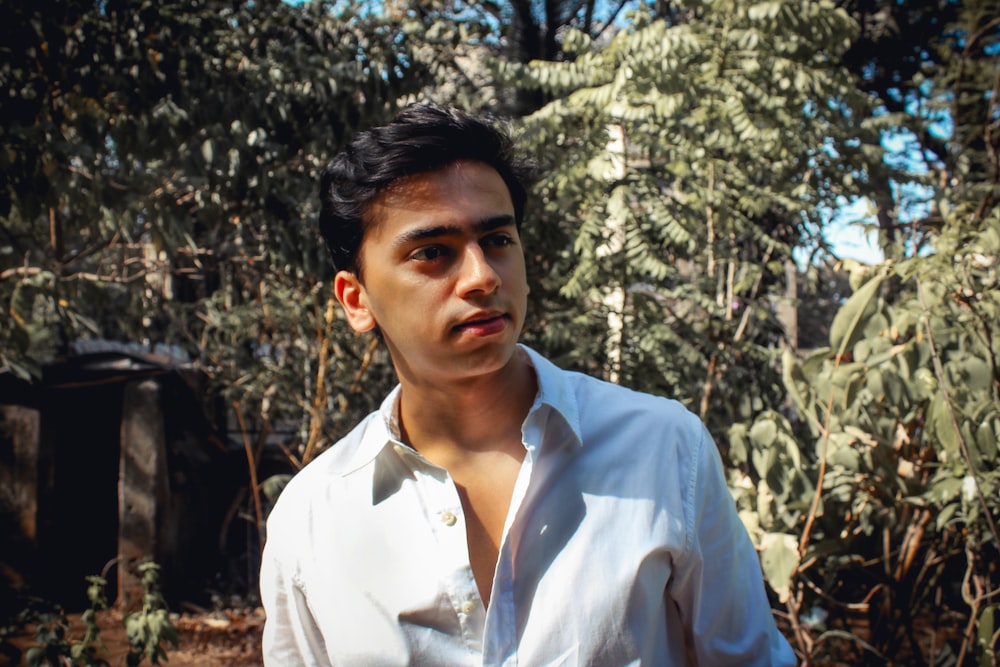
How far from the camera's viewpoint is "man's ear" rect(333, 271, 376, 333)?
5.48 feet

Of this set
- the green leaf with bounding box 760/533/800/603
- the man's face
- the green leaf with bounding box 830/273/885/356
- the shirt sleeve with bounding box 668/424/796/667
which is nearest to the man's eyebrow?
the man's face

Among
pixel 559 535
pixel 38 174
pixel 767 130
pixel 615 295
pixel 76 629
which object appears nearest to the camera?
pixel 559 535

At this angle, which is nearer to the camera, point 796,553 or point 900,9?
point 796,553

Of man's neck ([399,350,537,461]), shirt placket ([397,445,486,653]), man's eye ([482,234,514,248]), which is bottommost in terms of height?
shirt placket ([397,445,486,653])

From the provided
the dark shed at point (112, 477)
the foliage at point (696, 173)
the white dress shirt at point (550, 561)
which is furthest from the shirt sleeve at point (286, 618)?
the dark shed at point (112, 477)

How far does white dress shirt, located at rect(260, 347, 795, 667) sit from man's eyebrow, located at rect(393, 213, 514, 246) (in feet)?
1.03

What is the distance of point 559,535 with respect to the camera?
54.1 inches

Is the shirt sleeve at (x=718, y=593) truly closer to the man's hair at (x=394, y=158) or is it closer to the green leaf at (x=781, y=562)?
the man's hair at (x=394, y=158)

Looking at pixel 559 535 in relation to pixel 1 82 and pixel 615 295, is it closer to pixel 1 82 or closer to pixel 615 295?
pixel 615 295

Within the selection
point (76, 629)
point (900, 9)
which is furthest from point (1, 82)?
point (900, 9)

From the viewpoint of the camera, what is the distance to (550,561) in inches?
53.5

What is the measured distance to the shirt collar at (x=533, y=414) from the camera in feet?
4.83

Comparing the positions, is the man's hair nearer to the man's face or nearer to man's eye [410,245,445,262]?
the man's face

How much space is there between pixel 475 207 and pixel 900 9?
11380 mm
